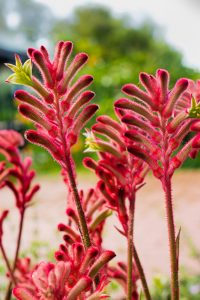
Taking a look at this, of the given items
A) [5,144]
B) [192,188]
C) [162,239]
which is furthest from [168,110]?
[192,188]

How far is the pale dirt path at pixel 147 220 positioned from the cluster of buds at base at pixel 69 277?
2.59 metres

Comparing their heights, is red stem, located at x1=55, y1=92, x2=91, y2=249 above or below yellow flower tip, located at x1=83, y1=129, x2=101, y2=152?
below

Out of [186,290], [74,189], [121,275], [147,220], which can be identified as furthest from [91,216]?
[147,220]

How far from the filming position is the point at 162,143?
2.29ft

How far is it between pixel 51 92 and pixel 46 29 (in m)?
49.8

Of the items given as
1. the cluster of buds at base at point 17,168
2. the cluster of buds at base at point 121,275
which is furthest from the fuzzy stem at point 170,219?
the cluster of buds at base at point 17,168

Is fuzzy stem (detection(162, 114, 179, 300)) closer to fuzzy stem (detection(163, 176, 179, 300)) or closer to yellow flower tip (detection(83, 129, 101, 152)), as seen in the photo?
fuzzy stem (detection(163, 176, 179, 300))

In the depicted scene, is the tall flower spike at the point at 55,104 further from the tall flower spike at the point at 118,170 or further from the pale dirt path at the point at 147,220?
the pale dirt path at the point at 147,220

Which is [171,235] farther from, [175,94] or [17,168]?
[17,168]

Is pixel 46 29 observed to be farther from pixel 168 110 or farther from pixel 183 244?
pixel 168 110

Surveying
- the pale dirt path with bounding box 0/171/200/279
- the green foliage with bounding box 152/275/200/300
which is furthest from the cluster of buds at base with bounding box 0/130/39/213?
the pale dirt path with bounding box 0/171/200/279

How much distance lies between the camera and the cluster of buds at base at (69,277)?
58cm

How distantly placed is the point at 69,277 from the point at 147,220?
4.55 meters

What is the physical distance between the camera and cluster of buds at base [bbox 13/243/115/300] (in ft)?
1.92
